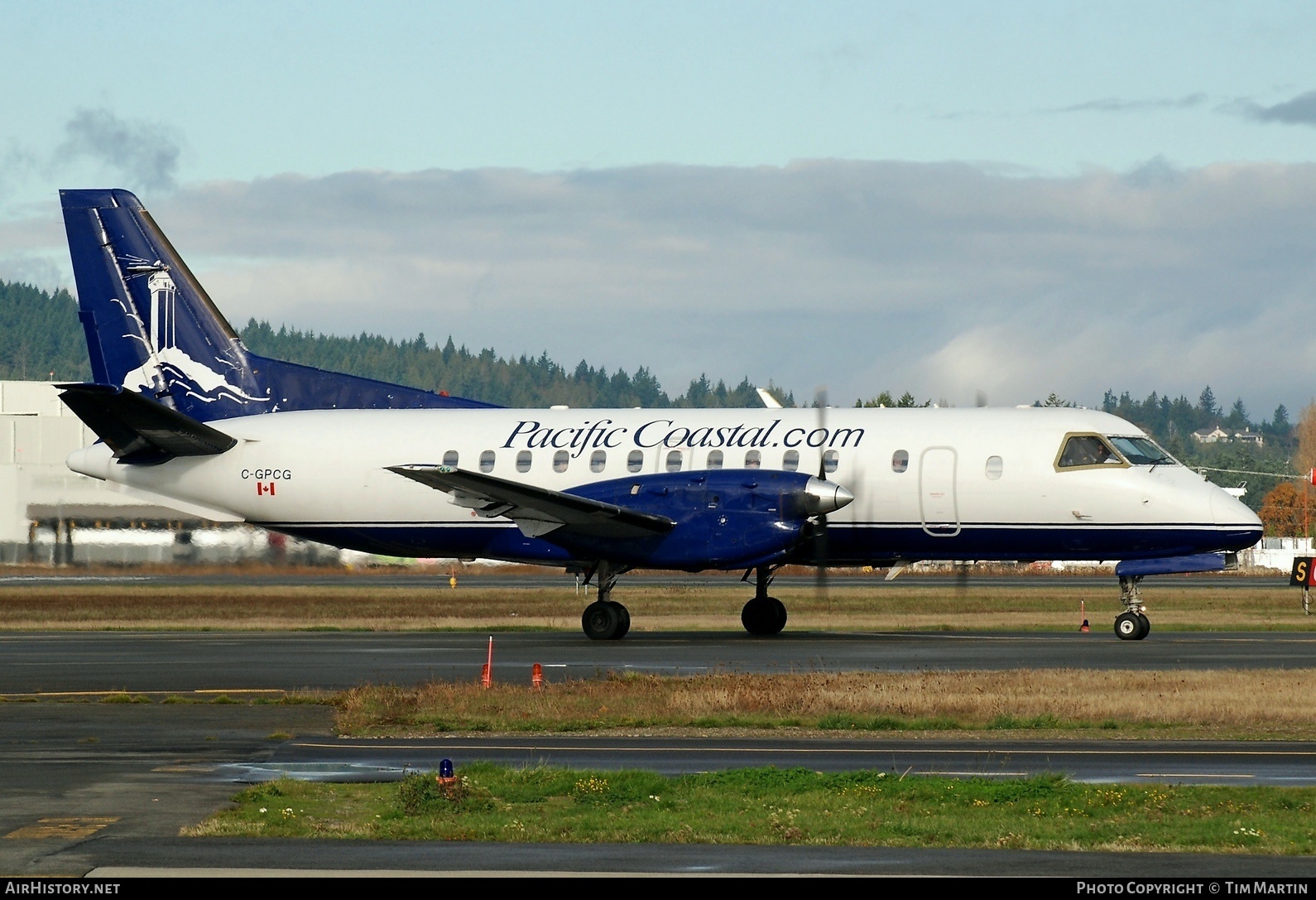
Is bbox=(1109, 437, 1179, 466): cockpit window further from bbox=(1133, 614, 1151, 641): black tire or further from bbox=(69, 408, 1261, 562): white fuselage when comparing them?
bbox=(1133, 614, 1151, 641): black tire

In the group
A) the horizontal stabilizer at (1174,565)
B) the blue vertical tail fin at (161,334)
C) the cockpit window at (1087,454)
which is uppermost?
the blue vertical tail fin at (161,334)

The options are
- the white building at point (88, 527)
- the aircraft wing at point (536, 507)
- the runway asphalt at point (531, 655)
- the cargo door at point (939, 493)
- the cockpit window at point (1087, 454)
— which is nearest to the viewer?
the runway asphalt at point (531, 655)

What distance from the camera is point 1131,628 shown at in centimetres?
3030

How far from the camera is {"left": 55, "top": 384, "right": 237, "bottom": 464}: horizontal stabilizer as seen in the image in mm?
32406

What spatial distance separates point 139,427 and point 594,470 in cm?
970

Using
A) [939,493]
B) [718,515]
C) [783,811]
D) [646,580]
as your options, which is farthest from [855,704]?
[646,580]

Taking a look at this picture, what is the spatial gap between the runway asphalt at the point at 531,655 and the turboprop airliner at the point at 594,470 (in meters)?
1.57

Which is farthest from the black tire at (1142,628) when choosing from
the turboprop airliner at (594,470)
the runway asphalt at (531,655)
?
the runway asphalt at (531,655)

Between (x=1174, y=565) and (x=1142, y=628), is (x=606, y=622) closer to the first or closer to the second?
(x=1142, y=628)

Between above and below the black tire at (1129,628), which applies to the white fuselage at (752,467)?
above

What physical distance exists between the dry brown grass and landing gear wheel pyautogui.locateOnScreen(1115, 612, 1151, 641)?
25.0ft

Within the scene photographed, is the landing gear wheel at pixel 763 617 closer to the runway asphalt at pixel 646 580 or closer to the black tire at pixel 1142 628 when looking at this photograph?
the black tire at pixel 1142 628

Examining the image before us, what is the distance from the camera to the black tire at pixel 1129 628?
3023 cm
